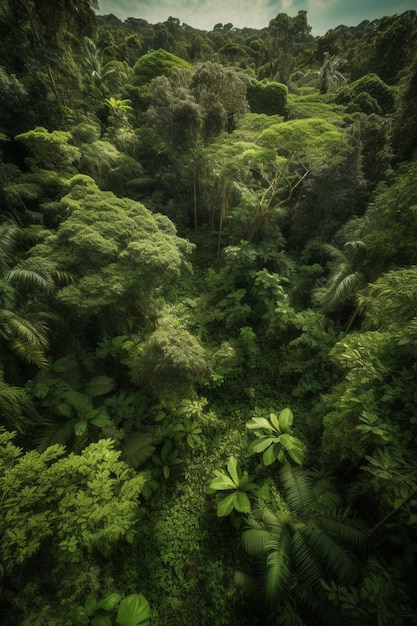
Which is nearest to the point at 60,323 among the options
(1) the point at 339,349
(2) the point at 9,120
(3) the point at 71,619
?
(3) the point at 71,619

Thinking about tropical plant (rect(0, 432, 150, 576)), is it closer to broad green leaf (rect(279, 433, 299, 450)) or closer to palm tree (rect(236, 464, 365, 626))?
palm tree (rect(236, 464, 365, 626))

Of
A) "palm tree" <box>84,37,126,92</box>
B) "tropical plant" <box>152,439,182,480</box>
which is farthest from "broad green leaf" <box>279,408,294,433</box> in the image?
"palm tree" <box>84,37,126,92</box>

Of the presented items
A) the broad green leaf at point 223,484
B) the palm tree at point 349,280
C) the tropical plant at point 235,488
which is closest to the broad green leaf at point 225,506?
the tropical plant at point 235,488

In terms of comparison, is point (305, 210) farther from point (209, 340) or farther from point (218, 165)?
point (209, 340)

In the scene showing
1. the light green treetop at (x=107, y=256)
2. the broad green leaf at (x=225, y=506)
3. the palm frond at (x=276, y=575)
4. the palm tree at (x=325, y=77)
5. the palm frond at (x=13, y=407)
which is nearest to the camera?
the palm frond at (x=276, y=575)

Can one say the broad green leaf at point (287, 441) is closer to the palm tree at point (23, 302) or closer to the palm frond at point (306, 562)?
the palm frond at point (306, 562)

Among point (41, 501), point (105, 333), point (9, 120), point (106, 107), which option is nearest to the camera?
point (41, 501)
